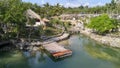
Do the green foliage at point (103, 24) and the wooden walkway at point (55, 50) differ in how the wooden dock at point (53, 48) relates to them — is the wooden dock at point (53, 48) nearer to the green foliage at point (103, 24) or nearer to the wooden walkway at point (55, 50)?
the wooden walkway at point (55, 50)

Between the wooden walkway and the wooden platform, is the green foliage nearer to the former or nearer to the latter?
the wooden walkway

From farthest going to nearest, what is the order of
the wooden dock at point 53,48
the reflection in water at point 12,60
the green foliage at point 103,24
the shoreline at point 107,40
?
the green foliage at point 103,24
the shoreline at point 107,40
the wooden dock at point 53,48
the reflection in water at point 12,60

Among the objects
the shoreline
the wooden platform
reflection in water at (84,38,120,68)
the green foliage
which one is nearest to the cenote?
reflection in water at (84,38,120,68)

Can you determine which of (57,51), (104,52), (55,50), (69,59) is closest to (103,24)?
(104,52)

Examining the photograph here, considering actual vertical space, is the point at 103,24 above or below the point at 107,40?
above

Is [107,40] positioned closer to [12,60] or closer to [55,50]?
[55,50]

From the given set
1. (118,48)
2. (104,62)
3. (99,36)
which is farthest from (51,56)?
(99,36)

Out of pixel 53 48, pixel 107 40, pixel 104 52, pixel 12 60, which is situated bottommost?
pixel 104 52

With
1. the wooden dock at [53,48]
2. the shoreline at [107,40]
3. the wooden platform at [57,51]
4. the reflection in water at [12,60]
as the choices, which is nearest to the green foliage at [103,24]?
the shoreline at [107,40]
